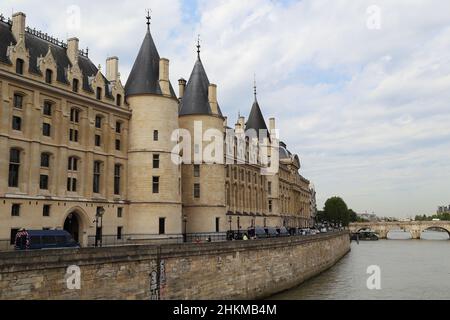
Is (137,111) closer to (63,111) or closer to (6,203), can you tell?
(63,111)

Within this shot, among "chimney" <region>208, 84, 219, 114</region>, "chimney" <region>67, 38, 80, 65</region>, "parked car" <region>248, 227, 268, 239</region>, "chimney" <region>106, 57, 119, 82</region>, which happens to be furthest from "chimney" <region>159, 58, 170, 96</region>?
"parked car" <region>248, 227, 268, 239</region>

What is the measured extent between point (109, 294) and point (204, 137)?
2714 cm

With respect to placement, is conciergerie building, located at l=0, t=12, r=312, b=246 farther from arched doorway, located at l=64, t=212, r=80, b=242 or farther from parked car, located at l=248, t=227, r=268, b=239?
parked car, located at l=248, t=227, r=268, b=239

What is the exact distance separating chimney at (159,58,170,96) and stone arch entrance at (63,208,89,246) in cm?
1258

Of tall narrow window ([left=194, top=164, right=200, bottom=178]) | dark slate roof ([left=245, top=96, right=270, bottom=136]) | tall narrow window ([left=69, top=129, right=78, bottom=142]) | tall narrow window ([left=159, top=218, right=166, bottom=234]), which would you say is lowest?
tall narrow window ([left=159, top=218, right=166, bottom=234])

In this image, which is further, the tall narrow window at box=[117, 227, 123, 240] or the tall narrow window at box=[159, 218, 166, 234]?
the tall narrow window at box=[159, 218, 166, 234]

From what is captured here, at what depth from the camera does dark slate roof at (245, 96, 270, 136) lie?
73.5 m

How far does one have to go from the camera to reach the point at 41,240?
2531cm

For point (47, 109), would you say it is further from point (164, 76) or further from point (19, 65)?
point (164, 76)

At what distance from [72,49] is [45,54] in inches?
106

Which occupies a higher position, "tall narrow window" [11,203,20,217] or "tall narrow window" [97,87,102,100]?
"tall narrow window" [97,87,102,100]

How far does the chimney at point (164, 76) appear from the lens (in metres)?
41.5

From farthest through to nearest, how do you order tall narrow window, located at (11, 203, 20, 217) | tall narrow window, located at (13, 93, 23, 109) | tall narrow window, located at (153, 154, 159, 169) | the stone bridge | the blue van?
the stone bridge < tall narrow window, located at (153, 154, 159, 169) < tall narrow window, located at (13, 93, 23, 109) < tall narrow window, located at (11, 203, 20, 217) < the blue van
